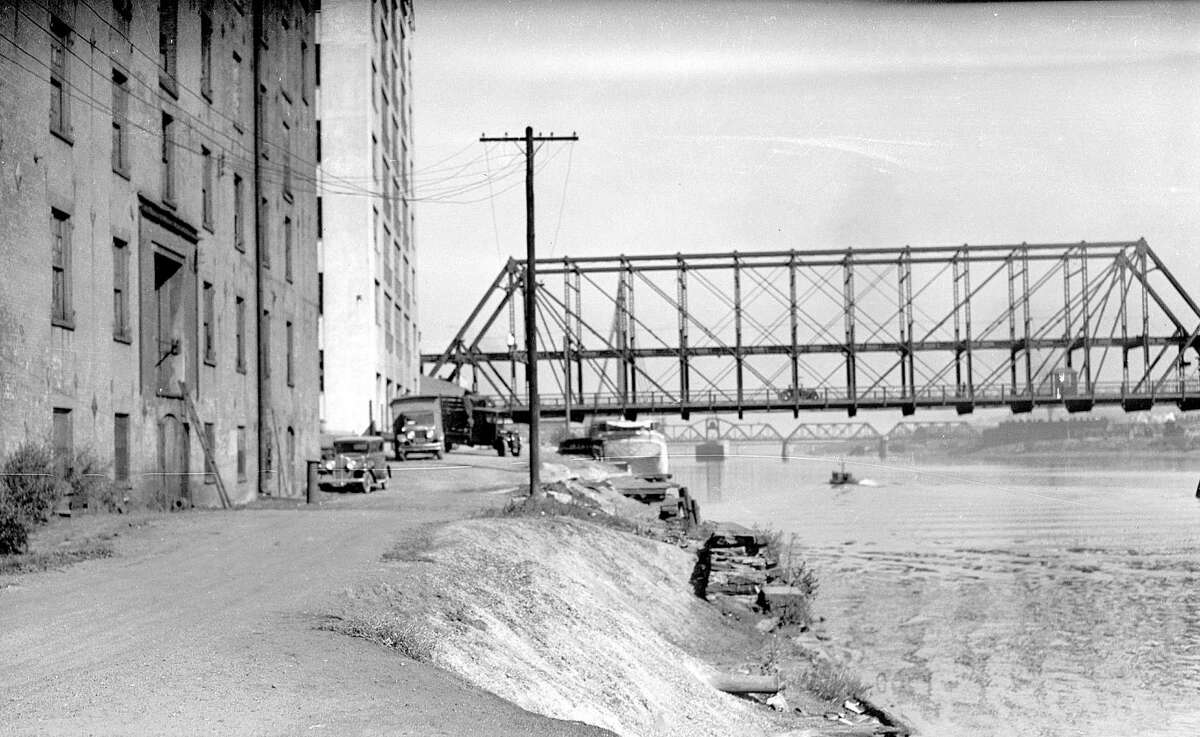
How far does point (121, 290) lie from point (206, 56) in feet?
29.5

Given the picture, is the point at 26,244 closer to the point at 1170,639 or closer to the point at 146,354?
the point at 146,354

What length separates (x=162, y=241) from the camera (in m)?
28.8

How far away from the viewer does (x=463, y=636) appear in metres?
12.8

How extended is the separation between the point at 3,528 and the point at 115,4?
1275 centimetres

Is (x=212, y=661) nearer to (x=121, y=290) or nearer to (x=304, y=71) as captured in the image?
(x=121, y=290)

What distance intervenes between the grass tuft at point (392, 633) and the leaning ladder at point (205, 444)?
766 inches

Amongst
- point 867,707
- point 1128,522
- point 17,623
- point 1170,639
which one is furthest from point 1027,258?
point 17,623

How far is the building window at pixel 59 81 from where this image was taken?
75.2 feet

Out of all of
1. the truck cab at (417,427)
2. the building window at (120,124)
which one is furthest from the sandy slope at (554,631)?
the truck cab at (417,427)

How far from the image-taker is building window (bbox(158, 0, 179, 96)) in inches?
1171

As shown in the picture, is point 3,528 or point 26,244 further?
point 26,244

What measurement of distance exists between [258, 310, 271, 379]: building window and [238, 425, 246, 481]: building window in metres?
1.65

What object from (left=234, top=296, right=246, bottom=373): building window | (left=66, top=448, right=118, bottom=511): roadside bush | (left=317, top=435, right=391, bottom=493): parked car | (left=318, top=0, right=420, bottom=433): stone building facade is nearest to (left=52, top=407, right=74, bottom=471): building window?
(left=66, top=448, right=118, bottom=511): roadside bush

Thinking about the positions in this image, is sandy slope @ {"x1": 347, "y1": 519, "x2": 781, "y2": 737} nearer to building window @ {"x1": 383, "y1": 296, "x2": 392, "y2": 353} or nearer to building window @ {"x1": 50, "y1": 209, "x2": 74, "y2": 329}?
building window @ {"x1": 50, "y1": 209, "x2": 74, "y2": 329}
